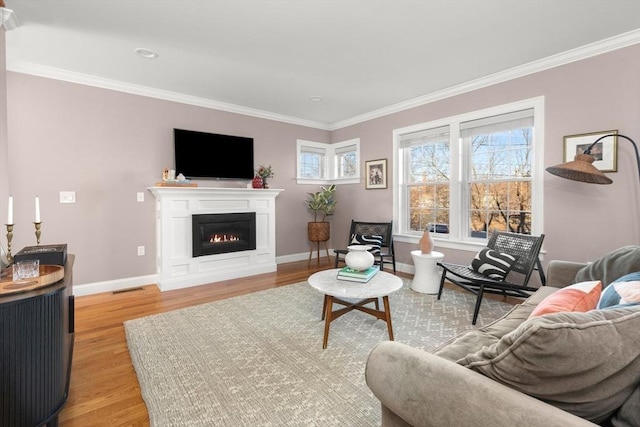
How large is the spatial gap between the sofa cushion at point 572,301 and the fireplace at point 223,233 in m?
3.73

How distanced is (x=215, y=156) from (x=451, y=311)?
3.67 m

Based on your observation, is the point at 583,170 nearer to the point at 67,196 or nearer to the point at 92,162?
the point at 92,162

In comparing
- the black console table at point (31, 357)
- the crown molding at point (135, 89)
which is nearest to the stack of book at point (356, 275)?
the black console table at point (31, 357)

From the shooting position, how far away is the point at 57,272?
58.6 inches

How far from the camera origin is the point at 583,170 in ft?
8.00

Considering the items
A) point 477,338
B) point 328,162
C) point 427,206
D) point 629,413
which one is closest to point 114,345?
point 477,338

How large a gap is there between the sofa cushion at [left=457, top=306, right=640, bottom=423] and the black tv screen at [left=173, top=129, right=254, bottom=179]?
4226 mm

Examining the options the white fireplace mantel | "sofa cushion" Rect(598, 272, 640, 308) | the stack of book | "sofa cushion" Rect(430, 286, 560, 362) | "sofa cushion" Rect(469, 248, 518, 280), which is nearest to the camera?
"sofa cushion" Rect(598, 272, 640, 308)

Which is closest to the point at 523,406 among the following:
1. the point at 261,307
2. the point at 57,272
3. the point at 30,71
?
the point at 57,272

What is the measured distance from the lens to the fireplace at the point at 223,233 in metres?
4.01

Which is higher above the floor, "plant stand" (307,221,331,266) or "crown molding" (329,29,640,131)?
"crown molding" (329,29,640,131)

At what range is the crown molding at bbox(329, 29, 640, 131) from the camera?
270 centimetres

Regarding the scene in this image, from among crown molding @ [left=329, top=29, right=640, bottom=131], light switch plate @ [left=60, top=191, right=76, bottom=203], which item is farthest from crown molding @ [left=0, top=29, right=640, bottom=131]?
light switch plate @ [left=60, top=191, right=76, bottom=203]

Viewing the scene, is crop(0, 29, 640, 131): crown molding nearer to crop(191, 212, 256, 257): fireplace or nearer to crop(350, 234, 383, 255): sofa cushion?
crop(191, 212, 256, 257): fireplace
